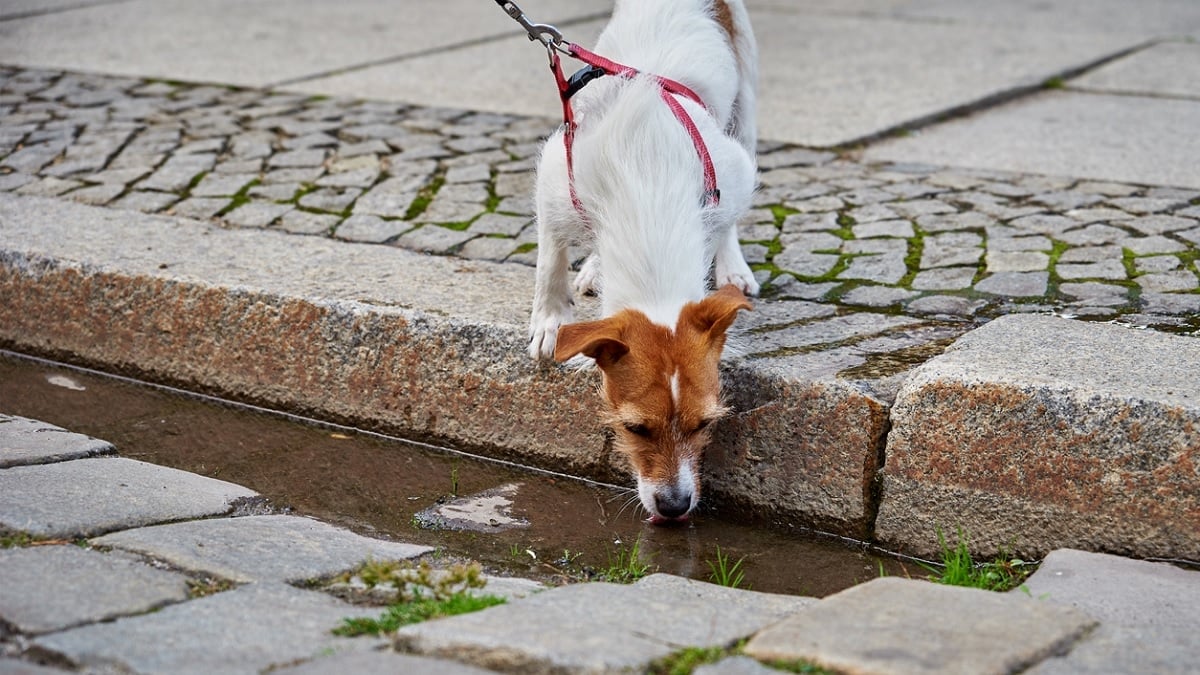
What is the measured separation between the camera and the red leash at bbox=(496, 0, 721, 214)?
396 cm

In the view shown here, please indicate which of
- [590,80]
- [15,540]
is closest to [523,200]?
[590,80]

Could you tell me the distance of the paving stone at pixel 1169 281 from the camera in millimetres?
4398

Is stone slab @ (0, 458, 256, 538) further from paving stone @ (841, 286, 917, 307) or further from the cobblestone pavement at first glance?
paving stone @ (841, 286, 917, 307)

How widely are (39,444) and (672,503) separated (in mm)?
1753

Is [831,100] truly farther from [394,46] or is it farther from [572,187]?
[572,187]

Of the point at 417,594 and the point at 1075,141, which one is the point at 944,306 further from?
the point at 1075,141

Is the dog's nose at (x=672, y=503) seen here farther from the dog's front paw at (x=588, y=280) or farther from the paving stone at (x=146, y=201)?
the paving stone at (x=146, y=201)

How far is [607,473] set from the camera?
404 cm

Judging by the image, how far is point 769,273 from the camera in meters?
4.84

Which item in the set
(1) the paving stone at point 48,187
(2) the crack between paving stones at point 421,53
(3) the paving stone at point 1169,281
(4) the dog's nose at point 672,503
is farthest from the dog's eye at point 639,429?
(2) the crack between paving stones at point 421,53

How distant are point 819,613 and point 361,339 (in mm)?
2160

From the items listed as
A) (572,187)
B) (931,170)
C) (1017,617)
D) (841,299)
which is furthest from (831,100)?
(1017,617)

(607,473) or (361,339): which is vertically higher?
(361,339)

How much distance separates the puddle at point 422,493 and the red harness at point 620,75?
2.87 feet
